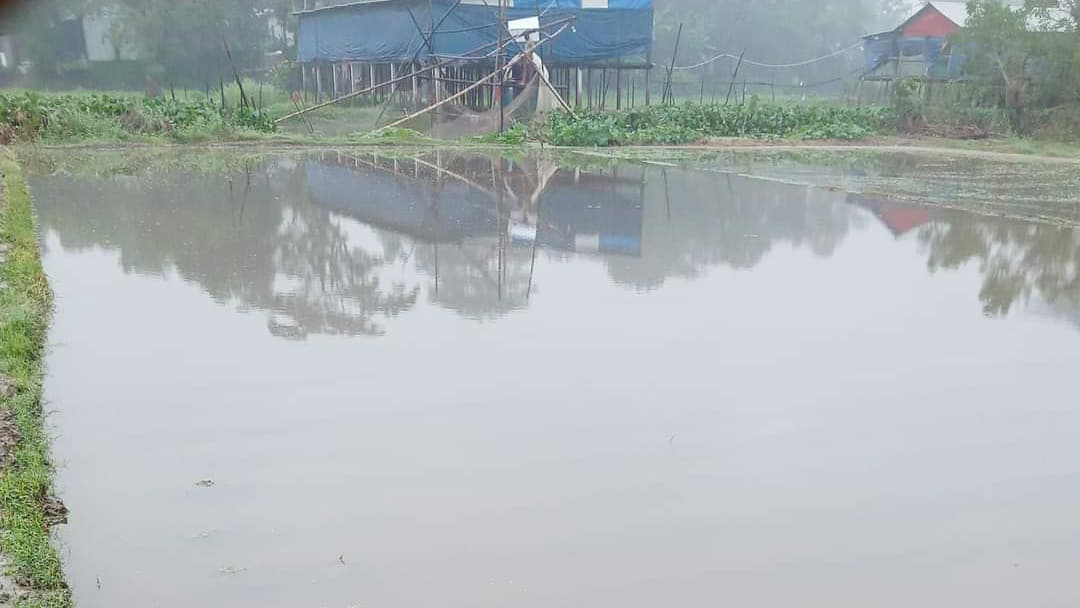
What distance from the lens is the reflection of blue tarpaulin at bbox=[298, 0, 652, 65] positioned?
21328mm

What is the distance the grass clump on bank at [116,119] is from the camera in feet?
52.7

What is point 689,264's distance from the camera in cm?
800

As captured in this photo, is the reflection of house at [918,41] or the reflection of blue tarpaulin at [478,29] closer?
the reflection of blue tarpaulin at [478,29]

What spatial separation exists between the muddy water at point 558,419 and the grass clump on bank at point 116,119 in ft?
28.4

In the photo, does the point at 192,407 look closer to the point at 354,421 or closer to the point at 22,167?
the point at 354,421

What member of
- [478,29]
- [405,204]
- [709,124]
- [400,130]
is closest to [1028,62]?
[709,124]

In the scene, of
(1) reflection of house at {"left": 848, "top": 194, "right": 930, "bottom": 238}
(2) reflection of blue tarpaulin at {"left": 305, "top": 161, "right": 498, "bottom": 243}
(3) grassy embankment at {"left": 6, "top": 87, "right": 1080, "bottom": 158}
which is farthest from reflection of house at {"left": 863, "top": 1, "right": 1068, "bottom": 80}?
(2) reflection of blue tarpaulin at {"left": 305, "top": 161, "right": 498, "bottom": 243}

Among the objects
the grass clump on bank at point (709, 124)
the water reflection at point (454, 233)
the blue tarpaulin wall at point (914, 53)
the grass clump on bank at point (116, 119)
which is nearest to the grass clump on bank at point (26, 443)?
the water reflection at point (454, 233)

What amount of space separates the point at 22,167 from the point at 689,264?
10.4 metres

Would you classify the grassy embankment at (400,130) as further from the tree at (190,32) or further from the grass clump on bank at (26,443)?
the grass clump on bank at (26,443)

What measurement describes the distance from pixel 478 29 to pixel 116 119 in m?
8.07

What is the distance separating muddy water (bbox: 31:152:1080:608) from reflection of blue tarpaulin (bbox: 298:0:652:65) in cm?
1370

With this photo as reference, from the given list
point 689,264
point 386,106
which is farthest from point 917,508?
point 386,106

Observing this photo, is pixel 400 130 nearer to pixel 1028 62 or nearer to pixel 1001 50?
pixel 1001 50
